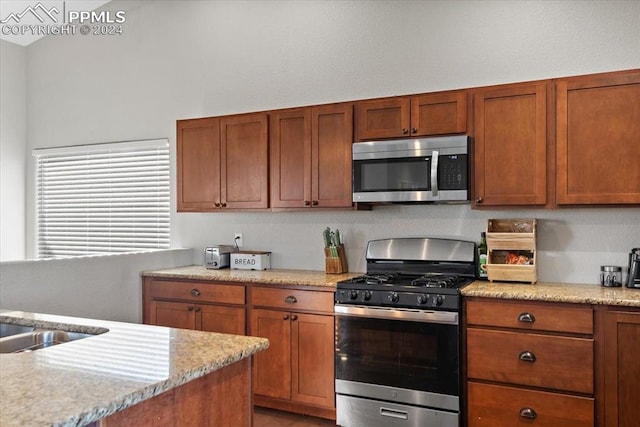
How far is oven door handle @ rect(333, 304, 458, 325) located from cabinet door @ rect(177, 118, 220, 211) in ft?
4.92

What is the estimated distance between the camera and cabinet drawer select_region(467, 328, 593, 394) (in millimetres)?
2736

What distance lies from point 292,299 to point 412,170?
1.15 meters

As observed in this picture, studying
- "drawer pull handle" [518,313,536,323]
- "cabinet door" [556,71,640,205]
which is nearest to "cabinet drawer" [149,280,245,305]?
"drawer pull handle" [518,313,536,323]

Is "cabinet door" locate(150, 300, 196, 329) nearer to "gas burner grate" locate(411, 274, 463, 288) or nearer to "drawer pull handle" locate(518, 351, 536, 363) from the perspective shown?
"gas burner grate" locate(411, 274, 463, 288)

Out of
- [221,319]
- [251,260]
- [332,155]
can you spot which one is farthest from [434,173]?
[221,319]

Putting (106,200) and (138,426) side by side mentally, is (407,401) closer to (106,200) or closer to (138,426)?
(138,426)

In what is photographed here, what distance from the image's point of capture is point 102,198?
207 inches

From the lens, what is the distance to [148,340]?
1728 mm

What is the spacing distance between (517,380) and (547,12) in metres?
2.27

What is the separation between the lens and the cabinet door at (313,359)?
3.38 m

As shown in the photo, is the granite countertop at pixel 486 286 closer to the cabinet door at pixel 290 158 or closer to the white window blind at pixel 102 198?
the cabinet door at pixel 290 158

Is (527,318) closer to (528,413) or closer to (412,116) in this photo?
(528,413)

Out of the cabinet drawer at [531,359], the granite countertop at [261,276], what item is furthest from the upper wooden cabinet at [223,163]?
the cabinet drawer at [531,359]

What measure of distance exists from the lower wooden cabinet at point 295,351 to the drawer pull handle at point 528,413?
1116 millimetres
